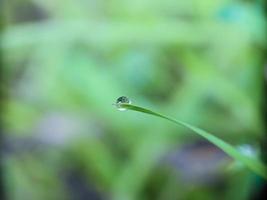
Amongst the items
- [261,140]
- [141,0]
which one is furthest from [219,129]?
[141,0]

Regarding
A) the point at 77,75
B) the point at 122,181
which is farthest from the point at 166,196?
the point at 77,75

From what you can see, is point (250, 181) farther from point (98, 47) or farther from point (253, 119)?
point (98, 47)

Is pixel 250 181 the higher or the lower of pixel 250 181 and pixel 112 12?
the lower

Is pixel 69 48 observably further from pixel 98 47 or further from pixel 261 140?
pixel 261 140

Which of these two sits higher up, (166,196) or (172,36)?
(172,36)
